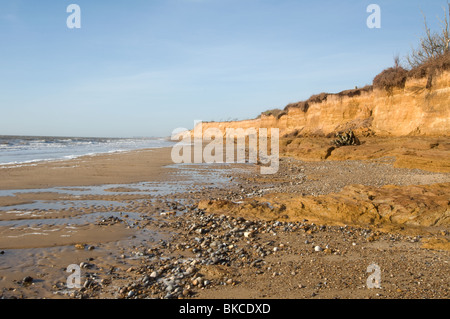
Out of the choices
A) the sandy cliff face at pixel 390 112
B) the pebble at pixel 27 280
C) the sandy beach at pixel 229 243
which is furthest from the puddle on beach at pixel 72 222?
the sandy cliff face at pixel 390 112

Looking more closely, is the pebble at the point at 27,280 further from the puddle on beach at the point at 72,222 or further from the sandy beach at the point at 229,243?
the puddle on beach at the point at 72,222

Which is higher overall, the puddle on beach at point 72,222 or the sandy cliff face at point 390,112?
the sandy cliff face at point 390,112

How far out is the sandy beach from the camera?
401 centimetres

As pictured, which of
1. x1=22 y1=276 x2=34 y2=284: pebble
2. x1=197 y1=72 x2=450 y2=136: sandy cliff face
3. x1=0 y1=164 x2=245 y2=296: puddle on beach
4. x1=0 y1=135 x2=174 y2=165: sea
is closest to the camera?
x1=22 y1=276 x2=34 y2=284: pebble

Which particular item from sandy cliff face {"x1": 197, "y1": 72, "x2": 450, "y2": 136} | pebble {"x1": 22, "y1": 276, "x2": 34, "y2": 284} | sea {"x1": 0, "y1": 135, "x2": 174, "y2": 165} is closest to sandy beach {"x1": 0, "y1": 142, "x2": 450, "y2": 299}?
pebble {"x1": 22, "y1": 276, "x2": 34, "y2": 284}

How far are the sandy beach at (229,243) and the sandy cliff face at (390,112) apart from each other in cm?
847

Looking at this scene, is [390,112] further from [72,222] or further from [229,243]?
[72,222]

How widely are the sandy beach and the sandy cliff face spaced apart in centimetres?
847

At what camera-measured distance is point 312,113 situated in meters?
32.7

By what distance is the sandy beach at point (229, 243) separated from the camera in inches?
158

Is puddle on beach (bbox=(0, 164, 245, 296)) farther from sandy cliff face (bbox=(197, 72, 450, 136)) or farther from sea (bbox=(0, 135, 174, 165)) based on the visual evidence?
sandy cliff face (bbox=(197, 72, 450, 136))

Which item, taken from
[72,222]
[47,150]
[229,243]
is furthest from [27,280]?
[47,150]
